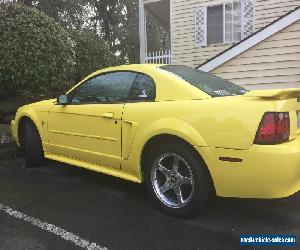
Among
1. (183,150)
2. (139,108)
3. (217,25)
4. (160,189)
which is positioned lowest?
(160,189)

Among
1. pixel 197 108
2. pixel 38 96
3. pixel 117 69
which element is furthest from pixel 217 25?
pixel 197 108

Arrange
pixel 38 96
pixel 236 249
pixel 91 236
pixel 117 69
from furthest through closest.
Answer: pixel 38 96
pixel 117 69
pixel 91 236
pixel 236 249

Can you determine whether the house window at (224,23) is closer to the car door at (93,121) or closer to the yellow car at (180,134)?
the yellow car at (180,134)

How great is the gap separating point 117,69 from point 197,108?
1.37m

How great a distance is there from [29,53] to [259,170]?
6.12 metres

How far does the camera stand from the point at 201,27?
1316 centimetres

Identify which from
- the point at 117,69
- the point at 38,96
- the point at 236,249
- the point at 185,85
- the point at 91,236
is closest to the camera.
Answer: the point at 236,249

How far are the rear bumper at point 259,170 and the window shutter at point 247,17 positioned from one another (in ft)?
31.7

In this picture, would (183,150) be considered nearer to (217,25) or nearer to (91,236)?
(91,236)

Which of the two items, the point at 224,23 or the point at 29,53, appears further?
the point at 224,23

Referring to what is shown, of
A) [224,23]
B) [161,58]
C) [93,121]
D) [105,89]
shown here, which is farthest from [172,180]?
[161,58]

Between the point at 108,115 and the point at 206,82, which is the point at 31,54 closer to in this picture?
the point at 108,115

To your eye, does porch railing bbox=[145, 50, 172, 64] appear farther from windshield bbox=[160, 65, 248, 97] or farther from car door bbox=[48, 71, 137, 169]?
windshield bbox=[160, 65, 248, 97]

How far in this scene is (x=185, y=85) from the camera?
3873 mm
